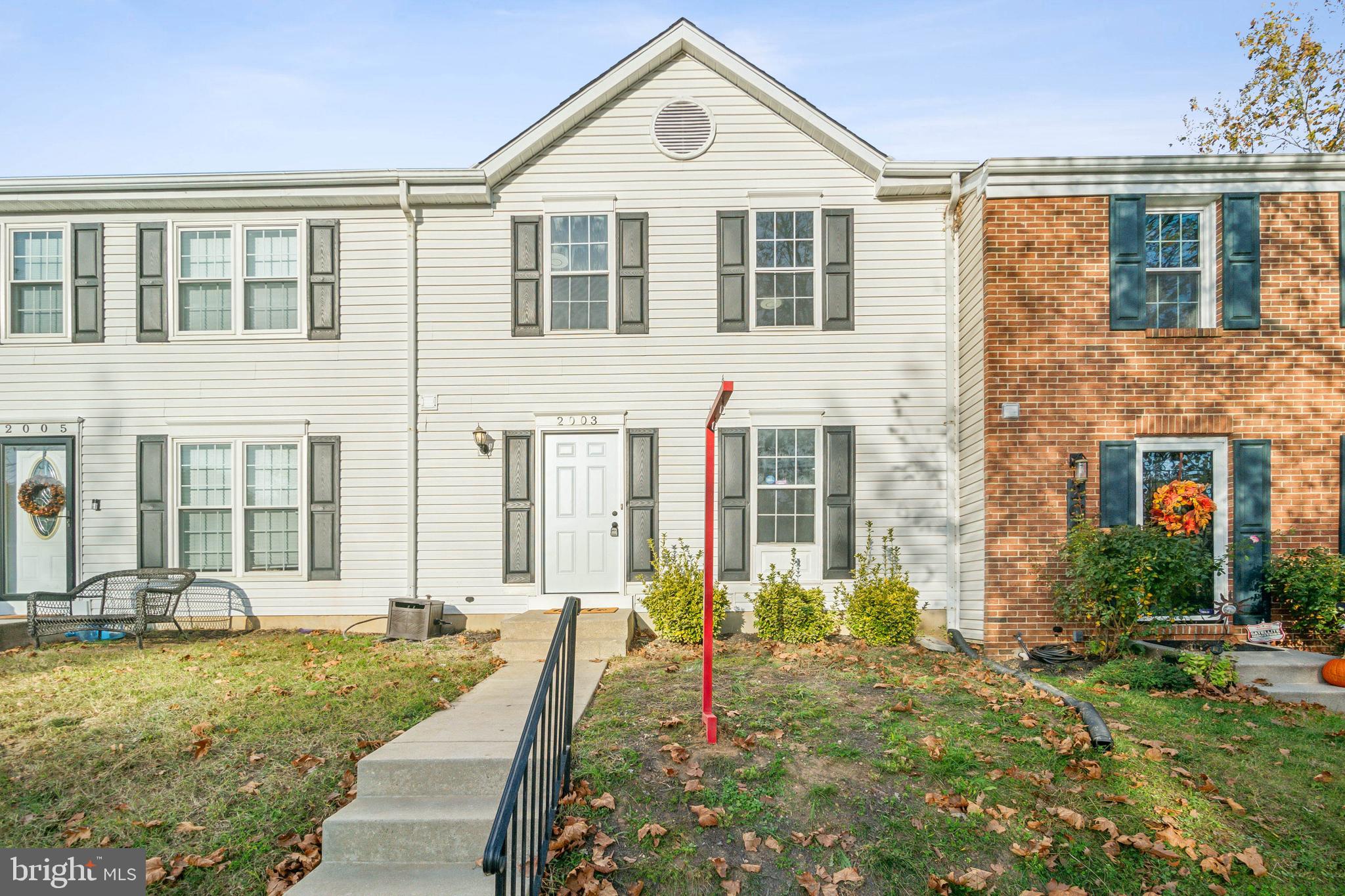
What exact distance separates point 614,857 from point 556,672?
989 millimetres

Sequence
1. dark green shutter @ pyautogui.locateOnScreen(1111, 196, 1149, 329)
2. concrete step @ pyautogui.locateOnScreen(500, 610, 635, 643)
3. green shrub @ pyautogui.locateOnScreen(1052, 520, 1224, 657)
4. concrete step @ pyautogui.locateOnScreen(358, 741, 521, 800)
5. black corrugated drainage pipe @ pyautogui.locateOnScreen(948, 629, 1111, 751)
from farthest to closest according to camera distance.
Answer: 1. dark green shutter @ pyautogui.locateOnScreen(1111, 196, 1149, 329)
2. concrete step @ pyautogui.locateOnScreen(500, 610, 635, 643)
3. green shrub @ pyautogui.locateOnScreen(1052, 520, 1224, 657)
4. black corrugated drainage pipe @ pyautogui.locateOnScreen(948, 629, 1111, 751)
5. concrete step @ pyautogui.locateOnScreen(358, 741, 521, 800)

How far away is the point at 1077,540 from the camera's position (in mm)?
7840

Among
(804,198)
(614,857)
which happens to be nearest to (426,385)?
(804,198)

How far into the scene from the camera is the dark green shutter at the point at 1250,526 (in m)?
8.10

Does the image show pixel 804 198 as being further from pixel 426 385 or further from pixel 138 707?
pixel 138 707

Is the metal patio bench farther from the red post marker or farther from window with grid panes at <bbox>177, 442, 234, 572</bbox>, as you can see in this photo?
the red post marker

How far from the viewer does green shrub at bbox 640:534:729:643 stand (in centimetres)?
848

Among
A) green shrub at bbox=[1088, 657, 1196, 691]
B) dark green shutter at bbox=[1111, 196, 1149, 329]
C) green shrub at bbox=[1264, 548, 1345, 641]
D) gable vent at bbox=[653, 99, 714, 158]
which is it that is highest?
gable vent at bbox=[653, 99, 714, 158]

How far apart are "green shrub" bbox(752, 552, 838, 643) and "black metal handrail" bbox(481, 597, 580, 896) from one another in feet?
13.6

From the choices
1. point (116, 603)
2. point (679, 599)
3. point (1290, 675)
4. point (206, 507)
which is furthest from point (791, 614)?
point (116, 603)

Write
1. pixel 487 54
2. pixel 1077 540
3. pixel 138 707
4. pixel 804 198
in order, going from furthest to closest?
pixel 487 54 → pixel 804 198 → pixel 1077 540 → pixel 138 707

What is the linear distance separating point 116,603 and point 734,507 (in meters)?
7.53

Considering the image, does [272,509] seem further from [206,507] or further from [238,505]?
[206,507]

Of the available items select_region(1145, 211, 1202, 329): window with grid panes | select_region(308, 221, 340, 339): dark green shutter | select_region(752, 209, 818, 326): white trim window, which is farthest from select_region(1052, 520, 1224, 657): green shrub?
select_region(308, 221, 340, 339): dark green shutter
